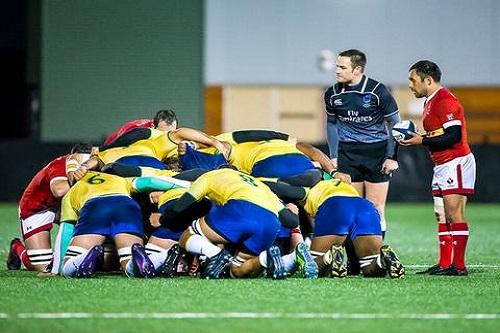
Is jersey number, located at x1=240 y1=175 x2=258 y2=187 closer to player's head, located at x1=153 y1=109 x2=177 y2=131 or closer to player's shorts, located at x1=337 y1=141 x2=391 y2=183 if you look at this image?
player's head, located at x1=153 y1=109 x2=177 y2=131

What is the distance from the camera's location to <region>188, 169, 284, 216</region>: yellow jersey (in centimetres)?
873

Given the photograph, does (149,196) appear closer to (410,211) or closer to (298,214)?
(298,214)

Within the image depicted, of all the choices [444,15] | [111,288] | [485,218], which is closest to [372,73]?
[444,15]

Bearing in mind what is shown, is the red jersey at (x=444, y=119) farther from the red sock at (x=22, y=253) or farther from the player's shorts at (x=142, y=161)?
the red sock at (x=22, y=253)

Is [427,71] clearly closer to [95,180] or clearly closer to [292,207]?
[292,207]

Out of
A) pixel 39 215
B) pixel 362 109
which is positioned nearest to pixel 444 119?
pixel 362 109

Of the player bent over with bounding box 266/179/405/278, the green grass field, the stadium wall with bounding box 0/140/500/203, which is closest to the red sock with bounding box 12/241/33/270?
the green grass field

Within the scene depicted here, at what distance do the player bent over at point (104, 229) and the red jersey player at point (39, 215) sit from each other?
0.97 meters

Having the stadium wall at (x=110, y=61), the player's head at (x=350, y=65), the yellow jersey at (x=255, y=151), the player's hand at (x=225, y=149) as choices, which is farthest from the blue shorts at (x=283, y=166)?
the stadium wall at (x=110, y=61)

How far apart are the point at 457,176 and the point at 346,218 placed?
1.13 metres

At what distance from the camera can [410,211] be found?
66.5 feet

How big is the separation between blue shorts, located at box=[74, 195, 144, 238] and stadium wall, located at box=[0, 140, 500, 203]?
12.1 m

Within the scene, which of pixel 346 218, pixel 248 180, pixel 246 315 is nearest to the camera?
pixel 246 315

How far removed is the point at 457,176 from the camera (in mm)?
9648
